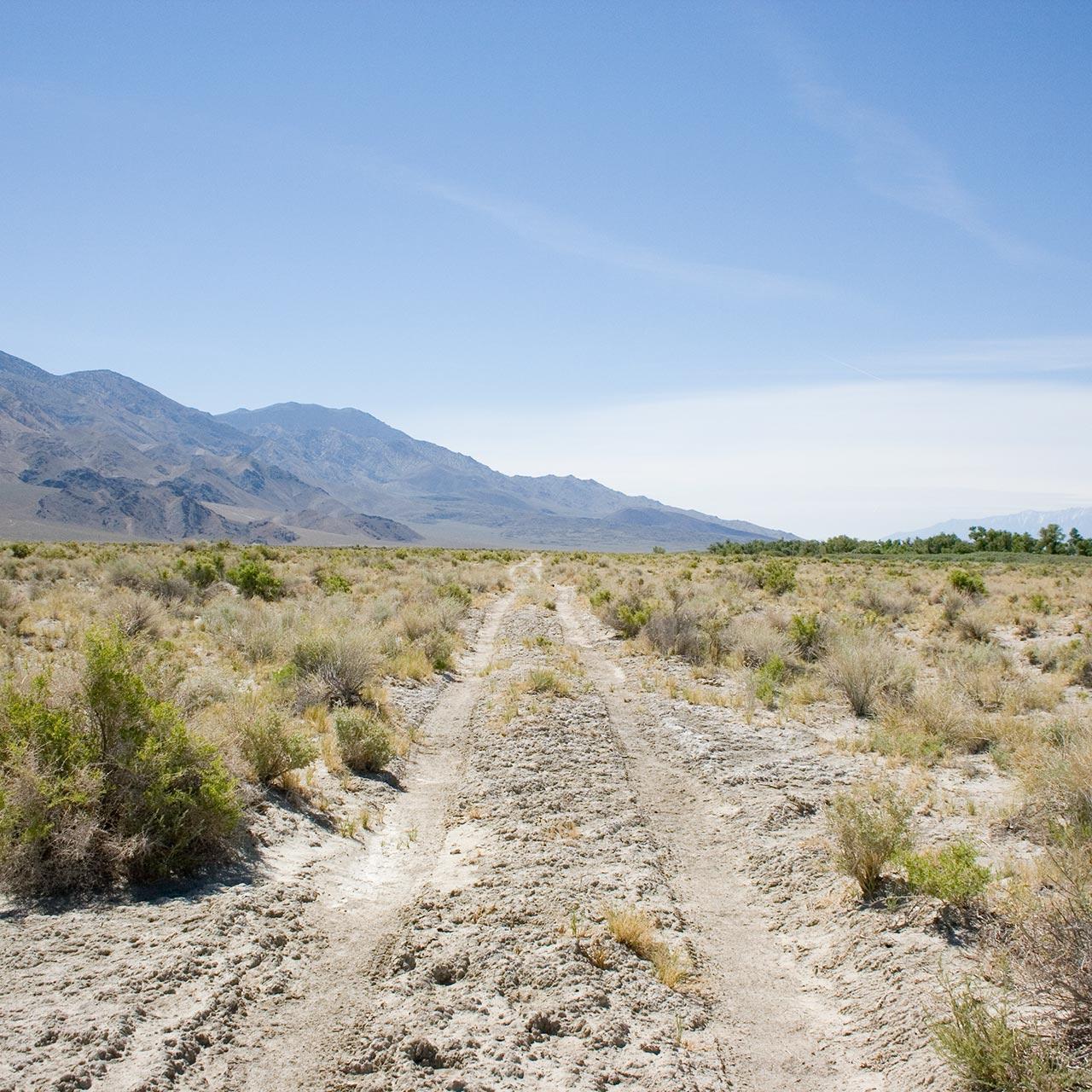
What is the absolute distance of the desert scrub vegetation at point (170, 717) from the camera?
5277 millimetres

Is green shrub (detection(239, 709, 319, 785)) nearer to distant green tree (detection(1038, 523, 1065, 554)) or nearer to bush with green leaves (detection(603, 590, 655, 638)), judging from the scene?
bush with green leaves (detection(603, 590, 655, 638))

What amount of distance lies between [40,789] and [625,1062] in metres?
4.27

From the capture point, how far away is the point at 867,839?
19.8 ft

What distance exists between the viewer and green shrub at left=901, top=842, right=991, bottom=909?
5.25 m

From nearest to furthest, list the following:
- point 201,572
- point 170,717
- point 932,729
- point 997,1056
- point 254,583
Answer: point 997,1056, point 170,717, point 932,729, point 254,583, point 201,572

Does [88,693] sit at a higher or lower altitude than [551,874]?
higher

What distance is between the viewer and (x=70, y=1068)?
359 centimetres

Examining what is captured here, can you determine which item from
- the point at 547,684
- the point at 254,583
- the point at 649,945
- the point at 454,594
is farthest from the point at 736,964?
the point at 254,583

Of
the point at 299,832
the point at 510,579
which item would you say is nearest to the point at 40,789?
the point at 299,832

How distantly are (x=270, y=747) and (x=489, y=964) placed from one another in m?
4.01

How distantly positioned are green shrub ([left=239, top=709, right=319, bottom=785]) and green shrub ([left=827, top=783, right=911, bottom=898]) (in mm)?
5539

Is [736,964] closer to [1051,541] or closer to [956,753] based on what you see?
[956,753]

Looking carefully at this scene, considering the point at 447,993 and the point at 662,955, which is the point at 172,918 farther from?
the point at 662,955

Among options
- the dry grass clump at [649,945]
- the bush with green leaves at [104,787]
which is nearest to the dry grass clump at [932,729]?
the dry grass clump at [649,945]
